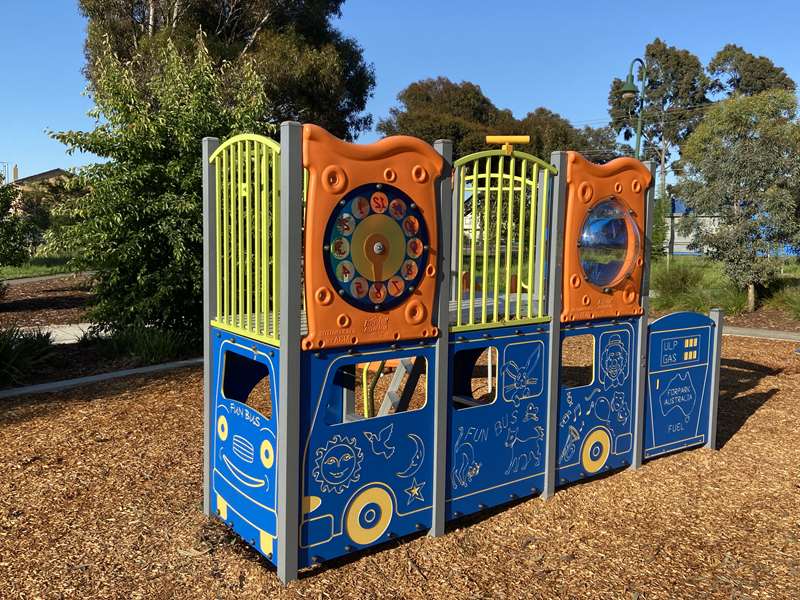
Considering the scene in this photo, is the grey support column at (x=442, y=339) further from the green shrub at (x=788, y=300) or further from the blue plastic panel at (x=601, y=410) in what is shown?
the green shrub at (x=788, y=300)

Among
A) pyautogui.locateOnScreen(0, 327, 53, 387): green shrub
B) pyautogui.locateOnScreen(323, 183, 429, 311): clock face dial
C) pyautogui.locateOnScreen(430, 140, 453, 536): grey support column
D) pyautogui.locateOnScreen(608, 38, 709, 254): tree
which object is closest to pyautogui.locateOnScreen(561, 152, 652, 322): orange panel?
pyautogui.locateOnScreen(430, 140, 453, 536): grey support column

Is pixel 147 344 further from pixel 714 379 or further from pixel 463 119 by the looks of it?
pixel 463 119

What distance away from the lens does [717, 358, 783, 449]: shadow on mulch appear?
20.8 feet

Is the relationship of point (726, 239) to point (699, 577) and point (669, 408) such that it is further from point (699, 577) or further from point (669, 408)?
point (699, 577)

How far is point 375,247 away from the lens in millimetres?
3355

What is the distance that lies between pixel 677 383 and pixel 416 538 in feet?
8.53

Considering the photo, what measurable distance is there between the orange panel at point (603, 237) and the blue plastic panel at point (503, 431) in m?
0.45

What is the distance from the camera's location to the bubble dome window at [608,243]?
4.47 m

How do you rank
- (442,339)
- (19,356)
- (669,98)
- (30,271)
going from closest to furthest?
(442,339) → (19,356) → (30,271) → (669,98)

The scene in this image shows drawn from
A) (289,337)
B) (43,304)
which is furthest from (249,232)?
(43,304)

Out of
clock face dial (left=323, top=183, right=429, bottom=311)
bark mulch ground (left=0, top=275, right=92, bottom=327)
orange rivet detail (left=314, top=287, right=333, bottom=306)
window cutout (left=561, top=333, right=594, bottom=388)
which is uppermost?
clock face dial (left=323, top=183, right=429, bottom=311)

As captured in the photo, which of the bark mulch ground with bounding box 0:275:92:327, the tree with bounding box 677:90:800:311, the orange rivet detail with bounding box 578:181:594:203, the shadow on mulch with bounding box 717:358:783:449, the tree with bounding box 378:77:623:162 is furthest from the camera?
the tree with bounding box 378:77:623:162

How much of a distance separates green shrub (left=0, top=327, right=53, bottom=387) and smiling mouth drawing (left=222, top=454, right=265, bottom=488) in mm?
4503

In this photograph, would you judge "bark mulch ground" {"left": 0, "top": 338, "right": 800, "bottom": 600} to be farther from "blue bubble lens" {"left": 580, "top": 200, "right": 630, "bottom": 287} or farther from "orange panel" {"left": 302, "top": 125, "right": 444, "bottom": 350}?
"blue bubble lens" {"left": 580, "top": 200, "right": 630, "bottom": 287}
